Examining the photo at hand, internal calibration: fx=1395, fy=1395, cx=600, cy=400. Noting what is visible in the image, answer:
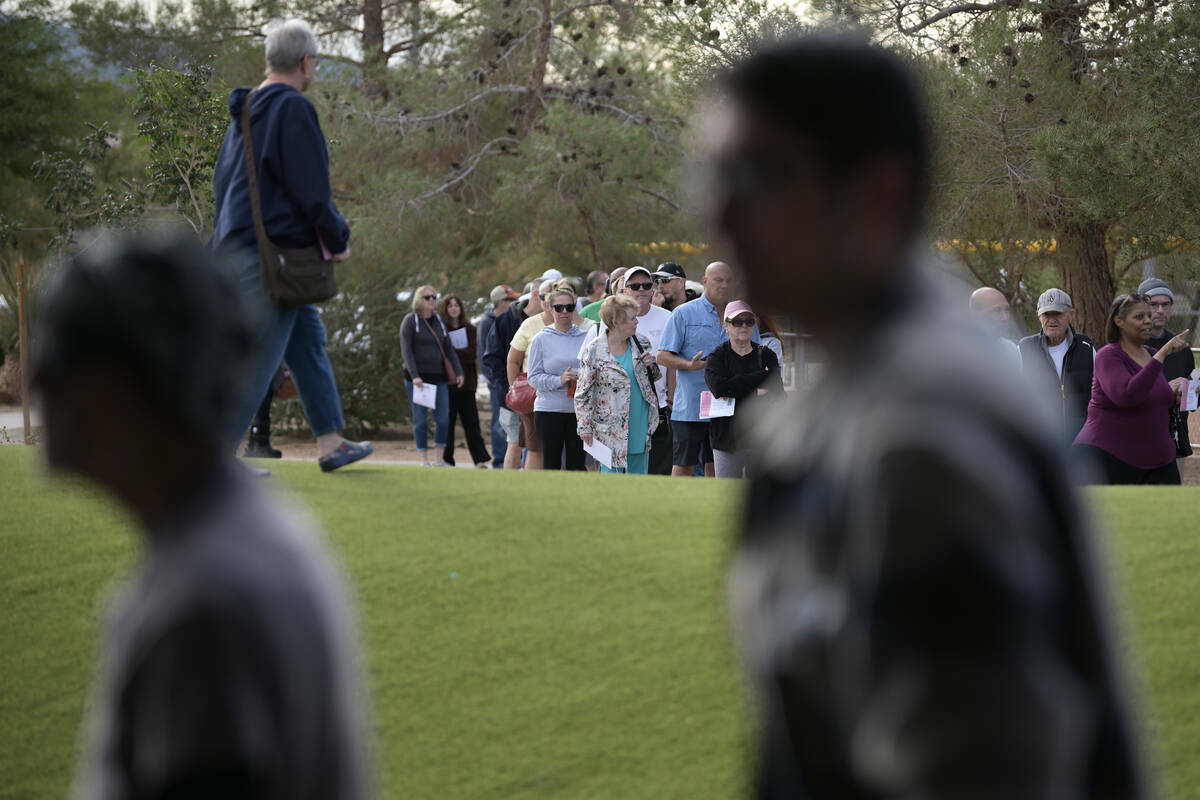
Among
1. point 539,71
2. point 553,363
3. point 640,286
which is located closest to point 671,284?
point 640,286

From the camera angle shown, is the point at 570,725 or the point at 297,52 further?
the point at 297,52

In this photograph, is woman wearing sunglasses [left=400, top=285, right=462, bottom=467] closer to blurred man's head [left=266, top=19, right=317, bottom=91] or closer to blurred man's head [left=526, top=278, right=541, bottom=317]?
blurred man's head [left=526, top=278, right=541, bottom=317]

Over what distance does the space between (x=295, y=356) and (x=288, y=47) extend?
1.33 meters

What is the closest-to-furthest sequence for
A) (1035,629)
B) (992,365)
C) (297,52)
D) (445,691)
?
(1035,629) < (992,365) < (445,691) < (297,52)

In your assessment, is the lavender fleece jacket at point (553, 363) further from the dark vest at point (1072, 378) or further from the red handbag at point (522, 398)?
the dark vest at point (1072, 378)

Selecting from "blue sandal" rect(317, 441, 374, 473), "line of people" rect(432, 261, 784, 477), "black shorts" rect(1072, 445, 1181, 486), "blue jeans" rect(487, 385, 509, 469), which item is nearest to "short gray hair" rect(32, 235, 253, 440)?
"blue sandal" rect(317, 441, 374, 473)

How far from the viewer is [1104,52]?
13.6 m

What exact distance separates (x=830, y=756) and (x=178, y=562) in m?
0.67

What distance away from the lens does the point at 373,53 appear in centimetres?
2389

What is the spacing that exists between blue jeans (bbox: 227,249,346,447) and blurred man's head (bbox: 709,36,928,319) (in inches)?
168

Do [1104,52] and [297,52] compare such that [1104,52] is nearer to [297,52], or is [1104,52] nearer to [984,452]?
[297,52]

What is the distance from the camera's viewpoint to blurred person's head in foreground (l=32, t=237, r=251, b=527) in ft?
4.73

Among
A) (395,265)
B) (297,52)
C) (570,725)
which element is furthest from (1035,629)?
(395,265)

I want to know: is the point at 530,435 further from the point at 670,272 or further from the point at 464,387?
the point at 464,387
